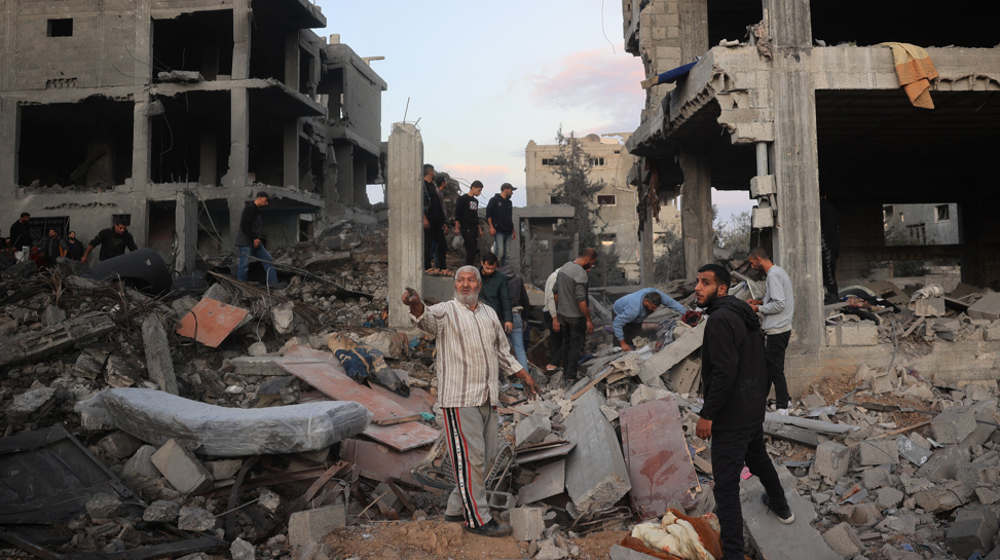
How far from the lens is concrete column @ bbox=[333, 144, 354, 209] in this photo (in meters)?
24.3

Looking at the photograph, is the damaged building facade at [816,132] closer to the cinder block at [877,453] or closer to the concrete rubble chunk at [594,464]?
the cinder block at [877,453]

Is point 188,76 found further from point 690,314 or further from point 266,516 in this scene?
point 266,516

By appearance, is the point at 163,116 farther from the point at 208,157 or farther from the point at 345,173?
the point at 345,173

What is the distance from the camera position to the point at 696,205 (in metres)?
12.1

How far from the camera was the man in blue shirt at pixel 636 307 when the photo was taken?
847cm

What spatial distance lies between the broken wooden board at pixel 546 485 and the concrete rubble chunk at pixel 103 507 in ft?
8.90

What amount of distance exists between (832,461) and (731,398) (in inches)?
91.5

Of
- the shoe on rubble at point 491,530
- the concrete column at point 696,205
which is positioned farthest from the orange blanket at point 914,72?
the shoe on rubble at point 491,530

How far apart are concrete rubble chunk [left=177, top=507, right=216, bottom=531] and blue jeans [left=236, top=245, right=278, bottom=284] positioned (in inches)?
244

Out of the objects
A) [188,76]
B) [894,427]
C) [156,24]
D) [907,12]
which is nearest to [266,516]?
[894,427]

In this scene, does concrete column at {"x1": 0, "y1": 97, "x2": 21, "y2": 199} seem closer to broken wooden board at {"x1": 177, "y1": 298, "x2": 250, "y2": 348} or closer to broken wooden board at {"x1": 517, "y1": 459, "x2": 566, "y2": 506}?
broken wooden board at {"x1": 177, "y1": 298, "x2": 250, "y2": 348}

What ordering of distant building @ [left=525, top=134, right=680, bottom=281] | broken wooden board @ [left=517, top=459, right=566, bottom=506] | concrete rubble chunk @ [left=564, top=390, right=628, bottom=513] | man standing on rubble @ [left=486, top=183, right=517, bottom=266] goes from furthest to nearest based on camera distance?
distant building @ [left=525, top=134, right=680, bottom=281] < man standing on rubble @ [left=486, top=183, right=517, bottom=266] < broken wooden board @ [left=517, top=459, right=566, bottom=506] < concrete rubble chunk @ [left=564, top=390, right=628, bottom=513]

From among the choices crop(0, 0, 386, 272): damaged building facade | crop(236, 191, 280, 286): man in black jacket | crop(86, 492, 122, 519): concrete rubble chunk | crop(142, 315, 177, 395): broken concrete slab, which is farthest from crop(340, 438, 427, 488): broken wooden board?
crop(0, 0, 386, 272): damaged building facade

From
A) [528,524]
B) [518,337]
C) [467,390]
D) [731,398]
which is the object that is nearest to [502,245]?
[518,337]
